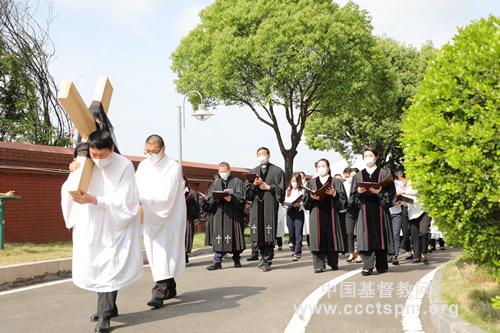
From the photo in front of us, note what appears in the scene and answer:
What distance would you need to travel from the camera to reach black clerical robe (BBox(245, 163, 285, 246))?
9.84 metres

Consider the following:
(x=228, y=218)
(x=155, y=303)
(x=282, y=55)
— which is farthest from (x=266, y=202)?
(x=282, y=55)

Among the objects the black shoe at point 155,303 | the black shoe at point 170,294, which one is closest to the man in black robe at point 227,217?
the black shoe at point 170,294

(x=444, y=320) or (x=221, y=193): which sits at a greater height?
(x=221, y=193)

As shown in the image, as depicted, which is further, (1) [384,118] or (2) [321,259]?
(1) [384,118]

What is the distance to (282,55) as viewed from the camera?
74.3ft

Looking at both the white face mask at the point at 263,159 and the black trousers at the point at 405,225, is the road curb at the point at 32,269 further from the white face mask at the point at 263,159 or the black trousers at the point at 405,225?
the black trousers at the point at 405,225

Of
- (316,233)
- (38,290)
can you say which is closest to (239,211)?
(316,233)

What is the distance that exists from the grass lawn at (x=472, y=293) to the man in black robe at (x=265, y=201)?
2.96 m

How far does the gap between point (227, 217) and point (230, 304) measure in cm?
392

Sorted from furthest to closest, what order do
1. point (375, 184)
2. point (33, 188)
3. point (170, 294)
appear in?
point (33, 188) < point (375, 184) < point (170, 294)

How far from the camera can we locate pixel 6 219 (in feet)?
39.2

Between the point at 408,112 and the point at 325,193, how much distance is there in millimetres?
3983

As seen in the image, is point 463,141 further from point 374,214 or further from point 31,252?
point 31,252

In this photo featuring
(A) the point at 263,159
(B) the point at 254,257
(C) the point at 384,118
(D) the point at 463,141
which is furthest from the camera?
(C) the point at 384,118
